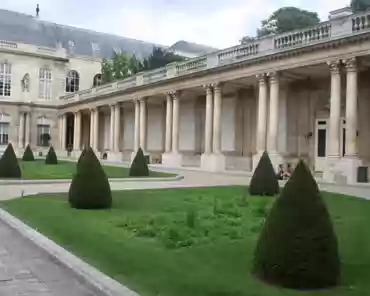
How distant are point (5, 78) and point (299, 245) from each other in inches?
2047

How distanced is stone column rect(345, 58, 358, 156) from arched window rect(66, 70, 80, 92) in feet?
137

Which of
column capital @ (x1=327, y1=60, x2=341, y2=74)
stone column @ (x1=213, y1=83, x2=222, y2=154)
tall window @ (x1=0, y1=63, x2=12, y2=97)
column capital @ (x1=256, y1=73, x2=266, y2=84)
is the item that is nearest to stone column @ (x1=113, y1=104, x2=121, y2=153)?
stone column @ (x1=213, y1=83, x2=222, y2=154)

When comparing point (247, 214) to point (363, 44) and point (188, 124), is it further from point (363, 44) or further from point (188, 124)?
point (188, 124)

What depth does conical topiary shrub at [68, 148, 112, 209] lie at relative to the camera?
38.4 feet

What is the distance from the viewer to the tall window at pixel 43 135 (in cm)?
5366

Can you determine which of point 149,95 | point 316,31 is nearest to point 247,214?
point 316,31

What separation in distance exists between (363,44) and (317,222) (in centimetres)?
1678

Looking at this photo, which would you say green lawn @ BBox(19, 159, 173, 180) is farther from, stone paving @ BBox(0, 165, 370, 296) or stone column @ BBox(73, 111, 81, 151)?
stone column @ BBox(73, 111, 81, 151)

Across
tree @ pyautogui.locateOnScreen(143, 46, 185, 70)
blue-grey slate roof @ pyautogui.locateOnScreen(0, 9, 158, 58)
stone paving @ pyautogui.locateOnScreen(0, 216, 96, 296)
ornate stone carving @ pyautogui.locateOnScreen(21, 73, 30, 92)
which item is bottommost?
stone paving @ pyautogui.locateOnScreen(0, 216, 96, 296)

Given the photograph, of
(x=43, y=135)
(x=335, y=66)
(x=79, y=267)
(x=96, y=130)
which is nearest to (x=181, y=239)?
(x=79, y=267)

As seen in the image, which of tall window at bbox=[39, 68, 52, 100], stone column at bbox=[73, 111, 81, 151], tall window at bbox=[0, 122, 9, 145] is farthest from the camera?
tall window at bbox=[39, 68, 52, 100]

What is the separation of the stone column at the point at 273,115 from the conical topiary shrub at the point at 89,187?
14.7m

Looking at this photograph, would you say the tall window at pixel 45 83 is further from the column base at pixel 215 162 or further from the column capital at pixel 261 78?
the column capital at pixel 261 78

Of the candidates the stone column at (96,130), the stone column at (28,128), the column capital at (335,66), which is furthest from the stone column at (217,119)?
the stone column at (28,128)
